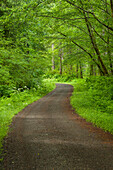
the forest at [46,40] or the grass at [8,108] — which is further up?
the forest at [46,40]

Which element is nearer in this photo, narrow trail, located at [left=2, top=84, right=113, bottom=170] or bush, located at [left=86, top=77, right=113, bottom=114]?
narrow trail, located at [left=2, top=84, right=113, bottom=170]

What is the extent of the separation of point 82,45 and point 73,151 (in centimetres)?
1530

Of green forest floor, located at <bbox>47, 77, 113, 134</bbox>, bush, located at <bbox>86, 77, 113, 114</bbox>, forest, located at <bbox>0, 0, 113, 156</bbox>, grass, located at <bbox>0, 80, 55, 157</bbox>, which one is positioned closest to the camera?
grass, located at <bbox>0, 80, 55, 157</bbox>

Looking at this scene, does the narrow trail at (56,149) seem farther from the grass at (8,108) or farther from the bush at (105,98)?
the bush at (105,98)

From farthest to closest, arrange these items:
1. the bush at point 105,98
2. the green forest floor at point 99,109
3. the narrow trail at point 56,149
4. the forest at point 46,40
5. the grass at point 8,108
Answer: the bush at point 105,98 < the forest at point 46,40 < the green forest floor at point 99,109 < the grass at point 8,108 < the narrow trail at point 56,149

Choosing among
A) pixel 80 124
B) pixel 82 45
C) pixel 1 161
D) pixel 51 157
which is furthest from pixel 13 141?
pixel 82 45

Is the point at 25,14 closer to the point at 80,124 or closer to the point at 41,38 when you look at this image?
the point at 80,124

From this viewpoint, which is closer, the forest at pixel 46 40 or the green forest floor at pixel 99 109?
the green forest floor at pixel 99 109

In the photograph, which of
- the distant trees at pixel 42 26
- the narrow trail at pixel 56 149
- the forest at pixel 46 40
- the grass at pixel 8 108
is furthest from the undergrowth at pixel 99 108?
the grass at pixel 8 108

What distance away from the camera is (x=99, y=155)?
4156mm

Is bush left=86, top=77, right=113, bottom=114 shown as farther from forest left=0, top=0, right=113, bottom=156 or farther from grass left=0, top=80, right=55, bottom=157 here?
grass left=0, top=80, right=55, bottom=157

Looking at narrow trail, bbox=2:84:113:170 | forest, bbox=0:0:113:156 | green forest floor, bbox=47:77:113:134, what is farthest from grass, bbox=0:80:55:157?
green forest floor, bbox=47:77:113:134

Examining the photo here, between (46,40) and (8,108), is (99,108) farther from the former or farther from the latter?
(46,40)

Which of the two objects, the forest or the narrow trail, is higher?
the forest
